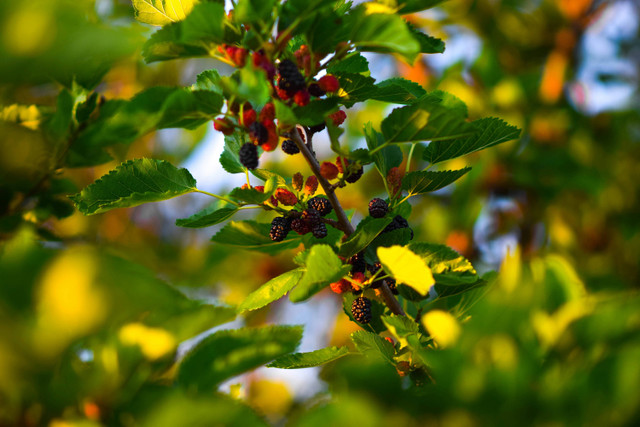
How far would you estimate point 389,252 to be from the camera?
0.71m

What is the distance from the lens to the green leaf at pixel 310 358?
2.62ft

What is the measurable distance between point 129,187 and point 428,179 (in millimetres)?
470

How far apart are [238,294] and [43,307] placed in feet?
5.39

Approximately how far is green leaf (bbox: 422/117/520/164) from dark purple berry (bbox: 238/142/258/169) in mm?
285

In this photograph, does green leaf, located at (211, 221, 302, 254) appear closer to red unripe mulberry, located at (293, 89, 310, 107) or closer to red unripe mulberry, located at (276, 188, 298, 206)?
red unripe mulberry, located at (276, 188, 298, 206)

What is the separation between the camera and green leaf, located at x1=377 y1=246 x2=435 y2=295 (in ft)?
2.24

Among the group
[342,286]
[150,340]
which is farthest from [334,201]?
[150,340]

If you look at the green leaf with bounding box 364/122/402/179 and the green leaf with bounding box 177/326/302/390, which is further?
the green leaf with bounding box 364/122/402/179

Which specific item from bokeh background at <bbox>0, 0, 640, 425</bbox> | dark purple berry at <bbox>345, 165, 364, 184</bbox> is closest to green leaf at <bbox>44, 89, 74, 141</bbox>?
bokeh background at <bbox>0, 0, 640, 425</bbox>

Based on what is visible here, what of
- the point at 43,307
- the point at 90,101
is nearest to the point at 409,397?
the point at 43,307

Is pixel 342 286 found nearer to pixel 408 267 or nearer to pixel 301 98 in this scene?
pixel 408 267

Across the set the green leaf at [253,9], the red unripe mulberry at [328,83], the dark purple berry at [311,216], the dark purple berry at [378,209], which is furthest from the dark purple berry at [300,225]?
Answer: the green leaf at [253,9]

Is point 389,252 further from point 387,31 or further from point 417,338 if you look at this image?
point 387,31

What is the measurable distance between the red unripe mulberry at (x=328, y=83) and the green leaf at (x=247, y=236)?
26 centimetres
